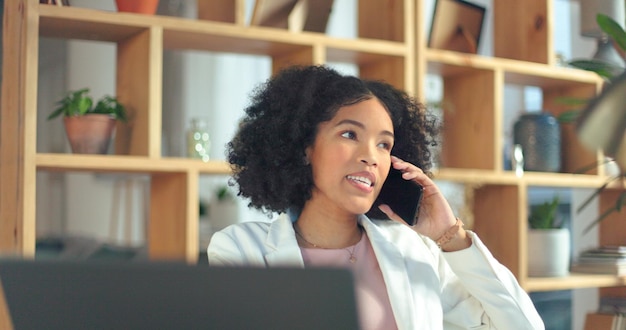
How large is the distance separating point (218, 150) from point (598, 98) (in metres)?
4.53

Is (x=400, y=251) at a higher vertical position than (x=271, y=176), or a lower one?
lower

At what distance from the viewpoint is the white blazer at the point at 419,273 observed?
1.71 metres

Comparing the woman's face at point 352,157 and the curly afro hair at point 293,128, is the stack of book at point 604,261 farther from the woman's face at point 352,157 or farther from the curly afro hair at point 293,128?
the woman's face at point 352,157

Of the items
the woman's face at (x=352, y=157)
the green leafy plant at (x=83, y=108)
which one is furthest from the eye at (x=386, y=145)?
the green leafy plant at (x=83, y=108)

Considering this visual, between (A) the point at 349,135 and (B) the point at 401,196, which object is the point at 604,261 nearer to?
(B) the point at 401,196

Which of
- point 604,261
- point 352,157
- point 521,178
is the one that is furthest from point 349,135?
point 604,261

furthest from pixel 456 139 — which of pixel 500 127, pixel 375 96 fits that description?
pixel 375 96

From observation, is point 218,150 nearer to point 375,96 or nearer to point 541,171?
point 541,171

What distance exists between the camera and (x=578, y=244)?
4.39m

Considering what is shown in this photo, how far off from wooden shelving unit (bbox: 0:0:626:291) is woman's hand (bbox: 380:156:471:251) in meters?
0.57

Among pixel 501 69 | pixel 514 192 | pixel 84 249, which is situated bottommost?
pixel 84 249

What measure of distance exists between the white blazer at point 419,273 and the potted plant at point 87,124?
98cm

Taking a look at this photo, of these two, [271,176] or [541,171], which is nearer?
[271,176]

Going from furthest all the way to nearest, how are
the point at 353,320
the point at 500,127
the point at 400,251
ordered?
1. the point at 500,127
2. the point at 400,251
3. the point at 353,320
